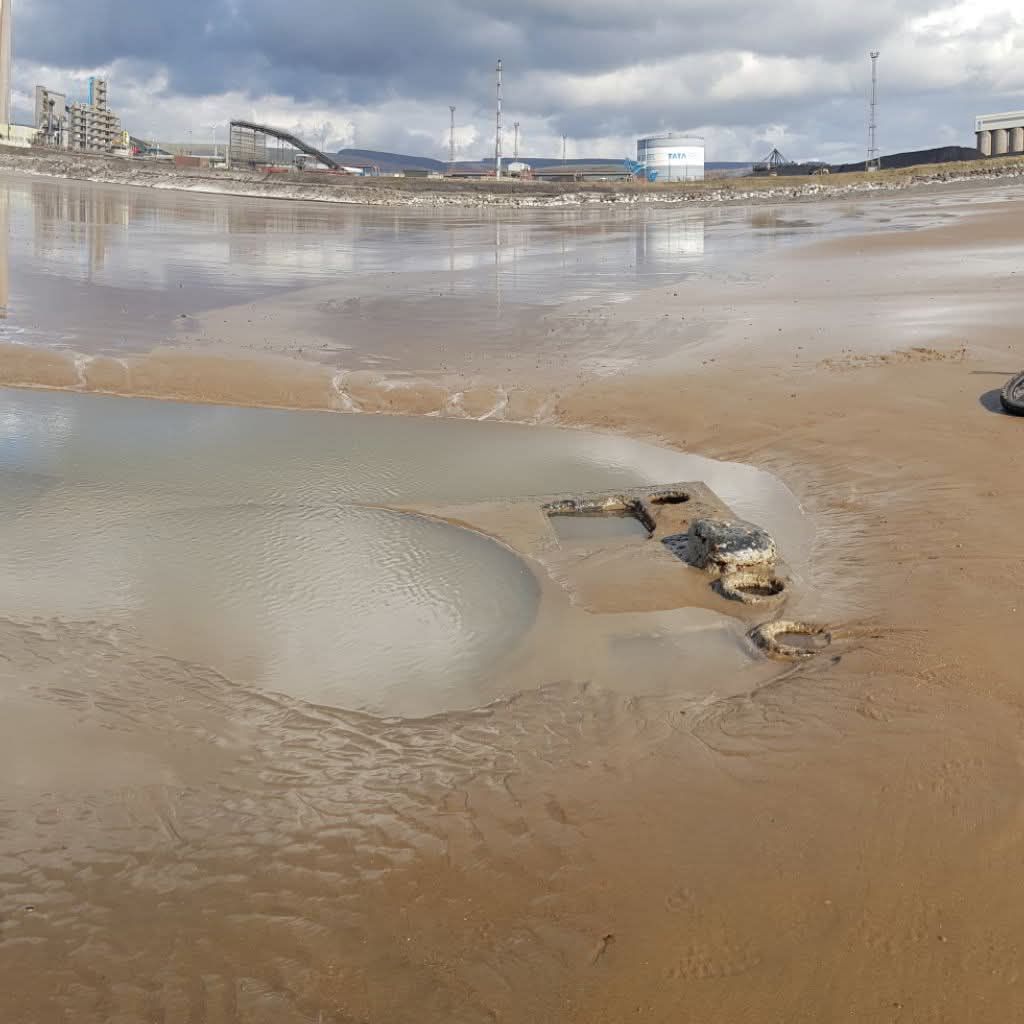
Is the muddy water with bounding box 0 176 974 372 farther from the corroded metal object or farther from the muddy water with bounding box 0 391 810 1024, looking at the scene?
the corroded metal object

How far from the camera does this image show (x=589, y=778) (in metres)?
4.23

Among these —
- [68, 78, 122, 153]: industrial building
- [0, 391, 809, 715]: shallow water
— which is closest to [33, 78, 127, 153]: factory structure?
[68, 78, 122, 153]: industrial building

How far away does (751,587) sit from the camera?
6355 mm

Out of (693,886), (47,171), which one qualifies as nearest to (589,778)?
(693,886)

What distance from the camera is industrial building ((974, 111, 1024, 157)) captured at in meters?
63.8

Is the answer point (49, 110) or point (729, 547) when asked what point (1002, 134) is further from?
point (49, 110)

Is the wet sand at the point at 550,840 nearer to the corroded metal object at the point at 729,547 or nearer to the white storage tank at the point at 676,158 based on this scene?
the corroded metal object at the point at 729,547

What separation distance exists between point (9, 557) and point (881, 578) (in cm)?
556

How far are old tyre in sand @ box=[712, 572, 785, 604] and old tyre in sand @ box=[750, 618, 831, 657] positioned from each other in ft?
1.13

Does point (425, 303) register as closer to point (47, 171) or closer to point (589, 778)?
point (589, 778)

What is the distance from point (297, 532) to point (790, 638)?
11.6ft

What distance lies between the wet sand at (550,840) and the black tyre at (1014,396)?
2.98 metres

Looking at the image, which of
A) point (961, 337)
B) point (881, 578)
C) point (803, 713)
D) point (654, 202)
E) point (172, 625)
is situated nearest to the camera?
point (803, 713)

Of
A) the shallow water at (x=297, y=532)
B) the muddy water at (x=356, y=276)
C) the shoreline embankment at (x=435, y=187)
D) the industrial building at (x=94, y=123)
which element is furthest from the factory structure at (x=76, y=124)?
the shallow water at (x=297, y=532)
